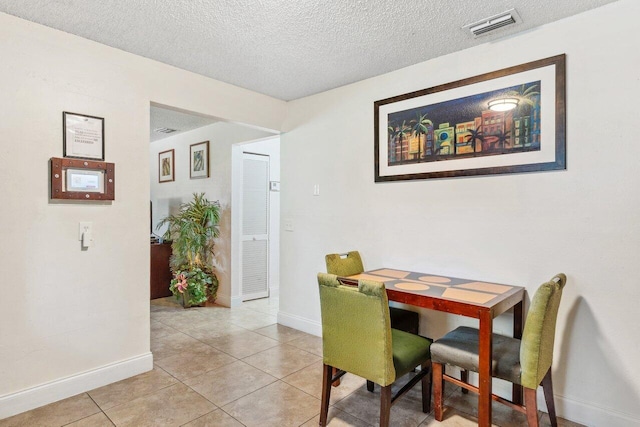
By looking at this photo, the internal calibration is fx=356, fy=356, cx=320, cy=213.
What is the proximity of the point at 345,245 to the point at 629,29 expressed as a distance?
7.96 feet

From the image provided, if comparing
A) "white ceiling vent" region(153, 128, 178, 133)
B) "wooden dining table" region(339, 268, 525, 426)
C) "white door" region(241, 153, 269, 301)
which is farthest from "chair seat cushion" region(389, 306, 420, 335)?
"white ceiling vent" region(153, 128, 178, 133)

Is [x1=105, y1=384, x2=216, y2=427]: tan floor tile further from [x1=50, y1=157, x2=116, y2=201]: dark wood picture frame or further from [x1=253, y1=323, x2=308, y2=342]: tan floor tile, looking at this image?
[x1=50, y1=157, x2=116, y2=201]: dark wood picture frame

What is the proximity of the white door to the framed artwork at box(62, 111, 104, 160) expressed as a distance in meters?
2.30

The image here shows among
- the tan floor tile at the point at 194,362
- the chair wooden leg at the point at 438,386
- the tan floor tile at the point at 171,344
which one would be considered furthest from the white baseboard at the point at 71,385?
the chair wooden leg at the point at 438,386

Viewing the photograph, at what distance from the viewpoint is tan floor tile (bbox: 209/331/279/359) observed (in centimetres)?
Answer: 315

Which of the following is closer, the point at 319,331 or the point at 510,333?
the point at 510,333

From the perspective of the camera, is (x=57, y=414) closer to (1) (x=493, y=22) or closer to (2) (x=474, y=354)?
(2) (x=474, y=354)

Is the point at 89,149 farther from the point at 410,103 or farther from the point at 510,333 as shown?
the point at 510,333

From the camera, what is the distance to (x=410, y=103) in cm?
290

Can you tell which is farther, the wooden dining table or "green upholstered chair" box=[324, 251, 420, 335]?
"green upholstered chair" box=[324, 251, 420, 335]

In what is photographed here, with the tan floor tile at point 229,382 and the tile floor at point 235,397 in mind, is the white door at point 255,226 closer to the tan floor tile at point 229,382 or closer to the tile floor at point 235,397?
the tile floor at point 235,397

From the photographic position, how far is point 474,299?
6.61ft

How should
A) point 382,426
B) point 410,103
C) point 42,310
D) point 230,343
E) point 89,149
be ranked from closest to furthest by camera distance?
1. point 382,426
2. point 42,310
3. point 89,149
4. point 410,103
5. point 230,343

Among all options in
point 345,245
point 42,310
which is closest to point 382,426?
point 345,245
